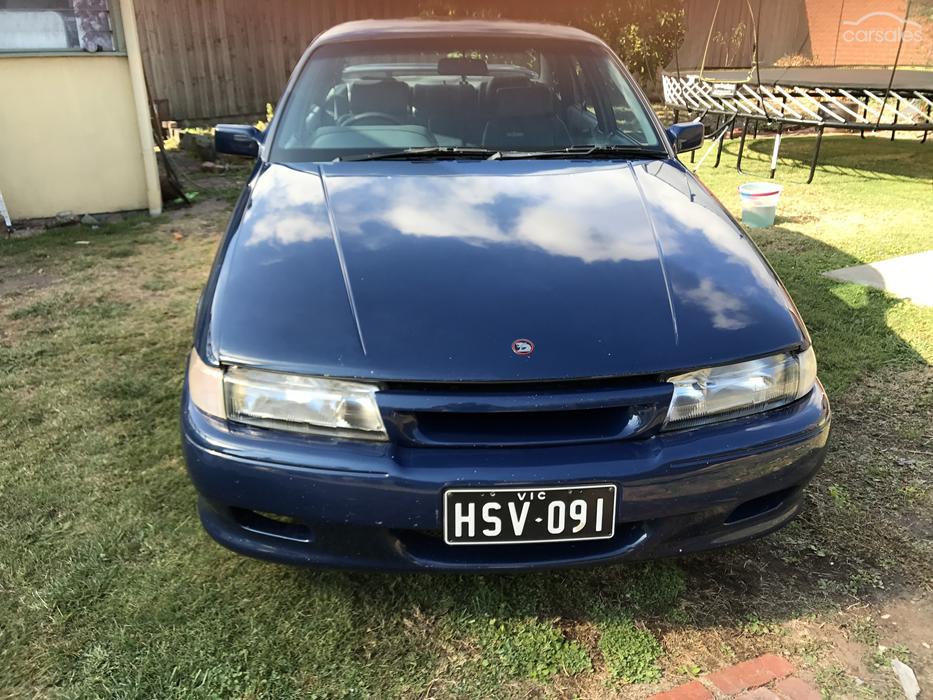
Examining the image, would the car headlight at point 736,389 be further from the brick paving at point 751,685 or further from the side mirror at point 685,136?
the side mirror at point 685,136

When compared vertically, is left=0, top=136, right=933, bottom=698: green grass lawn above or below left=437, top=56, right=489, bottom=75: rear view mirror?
below

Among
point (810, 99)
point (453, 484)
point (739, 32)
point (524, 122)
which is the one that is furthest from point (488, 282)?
point (739, 32)

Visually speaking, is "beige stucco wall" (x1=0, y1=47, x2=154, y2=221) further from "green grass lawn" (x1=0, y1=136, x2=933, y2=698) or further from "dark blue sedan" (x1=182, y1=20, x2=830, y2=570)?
"dark blue sedan" (x1=182, y1=20, x2=830, y2=570)

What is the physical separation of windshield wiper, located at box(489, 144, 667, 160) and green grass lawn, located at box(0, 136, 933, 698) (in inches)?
52.7

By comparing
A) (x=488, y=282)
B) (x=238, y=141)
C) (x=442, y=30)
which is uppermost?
(x=442, y=30)

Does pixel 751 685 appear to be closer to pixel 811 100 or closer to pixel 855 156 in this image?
pixel 811 100

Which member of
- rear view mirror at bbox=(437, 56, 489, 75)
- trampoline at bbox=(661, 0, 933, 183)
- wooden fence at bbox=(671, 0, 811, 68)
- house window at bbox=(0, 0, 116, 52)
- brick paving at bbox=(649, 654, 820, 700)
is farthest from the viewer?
wooden fence at bbox=(671, 0, 811, 68)

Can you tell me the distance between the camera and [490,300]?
1779mm

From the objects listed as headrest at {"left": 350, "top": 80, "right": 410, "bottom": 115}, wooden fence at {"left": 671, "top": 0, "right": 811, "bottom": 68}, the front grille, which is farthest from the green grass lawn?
wooden fence at {"left": 671, "top": 0, "right": 811, "bottom": 68}

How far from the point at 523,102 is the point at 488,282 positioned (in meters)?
1.38

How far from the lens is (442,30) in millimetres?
3184

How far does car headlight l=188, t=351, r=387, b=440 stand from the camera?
164cm

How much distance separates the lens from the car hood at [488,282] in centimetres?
166

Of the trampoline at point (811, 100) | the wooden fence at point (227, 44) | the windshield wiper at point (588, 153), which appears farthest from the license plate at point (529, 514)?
the wooden fence at point (227, 44)
